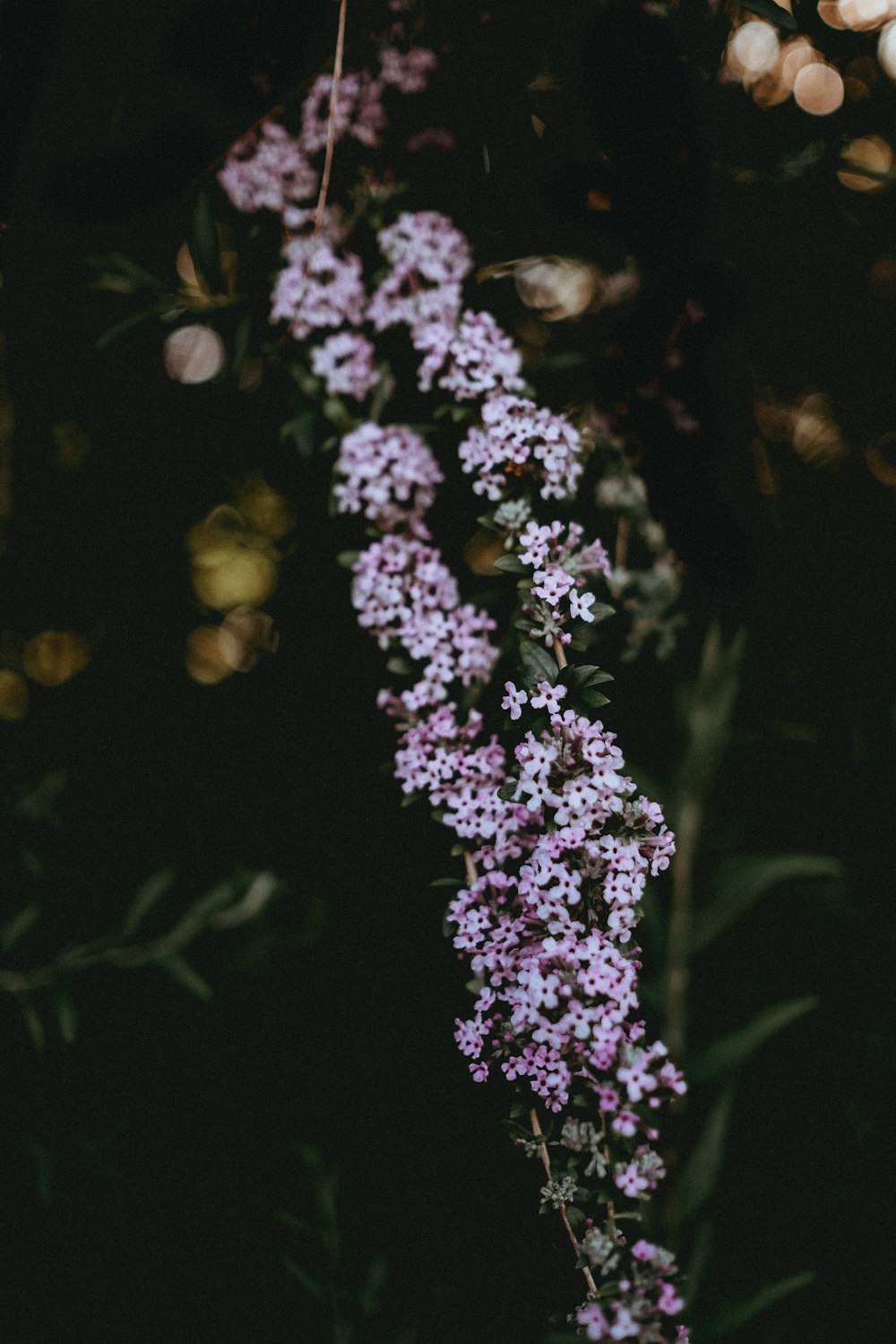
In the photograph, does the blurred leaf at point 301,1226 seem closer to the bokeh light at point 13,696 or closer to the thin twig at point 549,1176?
the thin twig at point 549,1176

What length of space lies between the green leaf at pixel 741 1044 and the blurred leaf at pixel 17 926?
0.92m

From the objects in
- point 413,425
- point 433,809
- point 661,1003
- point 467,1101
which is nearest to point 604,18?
point 413,425

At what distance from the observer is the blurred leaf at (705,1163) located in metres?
0.96

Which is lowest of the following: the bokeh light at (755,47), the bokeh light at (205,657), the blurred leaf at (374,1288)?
the blurred leaf at (374,1288)

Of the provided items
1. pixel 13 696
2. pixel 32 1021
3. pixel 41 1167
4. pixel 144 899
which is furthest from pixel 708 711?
pixel 13 696

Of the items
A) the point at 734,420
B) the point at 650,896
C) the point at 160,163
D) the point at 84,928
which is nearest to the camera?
the point at 160,163

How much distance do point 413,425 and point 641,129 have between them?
0.38 metres

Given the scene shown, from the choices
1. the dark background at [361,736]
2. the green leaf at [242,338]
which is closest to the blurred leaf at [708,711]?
the dark background at [361,736]

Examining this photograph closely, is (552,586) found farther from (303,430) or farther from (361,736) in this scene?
(361,736)

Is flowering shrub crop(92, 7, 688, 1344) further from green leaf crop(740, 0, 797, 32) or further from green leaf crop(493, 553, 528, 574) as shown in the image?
green leaf crop(740, 0, 797, 32)

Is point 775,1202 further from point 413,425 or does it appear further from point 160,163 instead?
point 160,163

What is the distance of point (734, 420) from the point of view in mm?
1161

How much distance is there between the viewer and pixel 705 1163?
0.97 m

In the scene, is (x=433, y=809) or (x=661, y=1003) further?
(x=661, y=1003)
